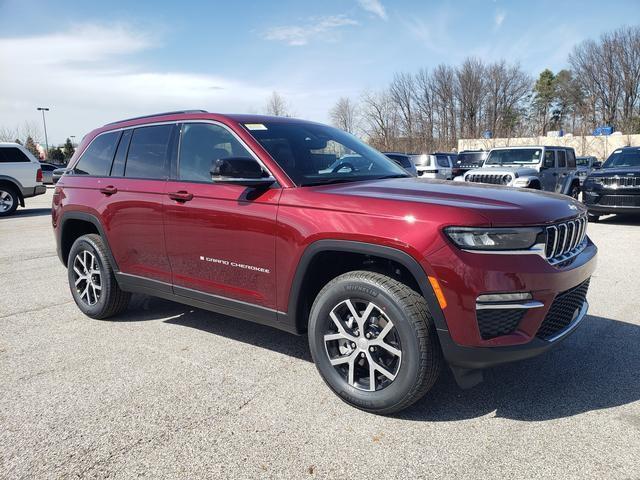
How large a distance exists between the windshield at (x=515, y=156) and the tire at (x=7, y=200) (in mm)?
14142

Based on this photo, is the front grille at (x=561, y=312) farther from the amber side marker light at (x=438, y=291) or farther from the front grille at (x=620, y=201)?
the front grille at (x=620, y=201)

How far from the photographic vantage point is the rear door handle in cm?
439

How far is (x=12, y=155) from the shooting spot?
49.8ft

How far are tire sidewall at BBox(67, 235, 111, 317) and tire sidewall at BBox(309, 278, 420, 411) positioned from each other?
2.39 meters

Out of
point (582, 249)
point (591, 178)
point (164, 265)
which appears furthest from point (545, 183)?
point (164, 265)

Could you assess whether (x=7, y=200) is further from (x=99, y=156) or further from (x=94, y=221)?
(x=94, y=221)

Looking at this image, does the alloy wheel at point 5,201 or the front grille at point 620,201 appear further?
the alloy wheel at point 5,201

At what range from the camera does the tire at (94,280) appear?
457 centimetres

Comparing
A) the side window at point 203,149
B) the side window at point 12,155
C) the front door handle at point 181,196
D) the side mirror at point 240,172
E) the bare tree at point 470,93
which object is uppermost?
the bare tree at point 470,93

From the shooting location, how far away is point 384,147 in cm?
6041

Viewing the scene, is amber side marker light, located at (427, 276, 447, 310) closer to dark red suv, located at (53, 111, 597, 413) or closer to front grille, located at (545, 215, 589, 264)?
dark red suv, located at (53, 111, 597, 413)

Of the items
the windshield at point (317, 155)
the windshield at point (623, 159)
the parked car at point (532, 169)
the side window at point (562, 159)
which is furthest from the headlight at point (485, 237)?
the side window at point (562, 159)

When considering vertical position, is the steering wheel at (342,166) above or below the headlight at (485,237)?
above

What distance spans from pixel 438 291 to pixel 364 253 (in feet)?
1.57
